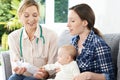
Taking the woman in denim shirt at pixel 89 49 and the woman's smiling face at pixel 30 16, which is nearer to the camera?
the woman in denim shirt at pixel 89 49

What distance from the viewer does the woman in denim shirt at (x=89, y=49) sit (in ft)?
5.96

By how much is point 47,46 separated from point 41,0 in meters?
2.10

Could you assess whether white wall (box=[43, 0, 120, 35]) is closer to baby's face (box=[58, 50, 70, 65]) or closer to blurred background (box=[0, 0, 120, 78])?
blurred background (box=[0, 0, 120, 78])

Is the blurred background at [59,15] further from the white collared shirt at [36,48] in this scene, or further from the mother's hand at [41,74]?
the mother's hand at [41,74]

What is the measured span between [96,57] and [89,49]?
0.08 m

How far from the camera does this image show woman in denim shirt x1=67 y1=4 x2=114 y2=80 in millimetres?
1815

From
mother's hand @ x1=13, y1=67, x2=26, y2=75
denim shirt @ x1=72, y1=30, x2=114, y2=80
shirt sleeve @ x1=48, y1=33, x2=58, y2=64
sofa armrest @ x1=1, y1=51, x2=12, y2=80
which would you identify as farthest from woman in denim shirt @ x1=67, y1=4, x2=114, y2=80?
sofa armrest @ x1=1, y1=51, x2=12, y2=80

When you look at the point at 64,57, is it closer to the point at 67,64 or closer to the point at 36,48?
the point at 67,64

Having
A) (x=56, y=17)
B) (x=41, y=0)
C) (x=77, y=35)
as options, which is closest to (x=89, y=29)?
(x=77, y=35)

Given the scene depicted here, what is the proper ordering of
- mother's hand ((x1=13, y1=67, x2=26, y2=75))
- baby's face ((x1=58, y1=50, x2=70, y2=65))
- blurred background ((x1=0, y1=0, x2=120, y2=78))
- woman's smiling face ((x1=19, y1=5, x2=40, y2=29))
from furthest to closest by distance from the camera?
blurred background ((x1=0, y1=0, x2=120, y2=78)) < woman's smiling face ((x1=19, y1=5, x2=40, y2=29)) < mother's hand ((x1=13, y1=67, x2=26, y2=75)) < baby's face ((x1=58, y1=50, x2=70, y2=65))

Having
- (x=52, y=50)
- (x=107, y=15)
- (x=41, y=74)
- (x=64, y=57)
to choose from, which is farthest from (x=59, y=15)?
(x=64, y=57)

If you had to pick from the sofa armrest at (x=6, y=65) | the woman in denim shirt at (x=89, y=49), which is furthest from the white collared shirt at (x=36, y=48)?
the woman in denim shirt at (x=89, y=49)

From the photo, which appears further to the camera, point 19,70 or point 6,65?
point 6,65

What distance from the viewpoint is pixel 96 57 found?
6.10 ft
